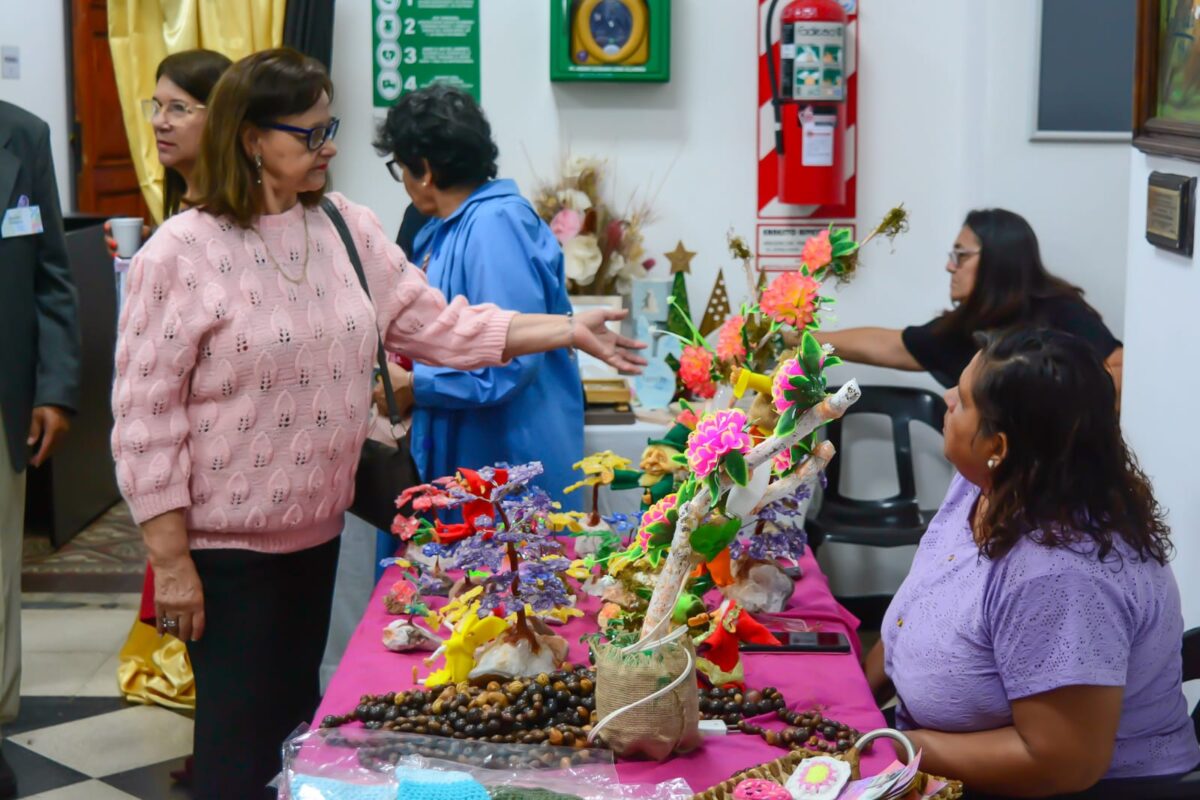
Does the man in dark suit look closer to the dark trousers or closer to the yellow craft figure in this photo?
the dark trousers

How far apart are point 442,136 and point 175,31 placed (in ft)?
5.70

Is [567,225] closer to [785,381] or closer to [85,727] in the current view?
[85,727]

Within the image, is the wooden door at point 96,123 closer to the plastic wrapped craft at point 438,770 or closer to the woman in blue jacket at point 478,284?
the woman in blue jacket at point 478,284

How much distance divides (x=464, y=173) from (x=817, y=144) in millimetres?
1383

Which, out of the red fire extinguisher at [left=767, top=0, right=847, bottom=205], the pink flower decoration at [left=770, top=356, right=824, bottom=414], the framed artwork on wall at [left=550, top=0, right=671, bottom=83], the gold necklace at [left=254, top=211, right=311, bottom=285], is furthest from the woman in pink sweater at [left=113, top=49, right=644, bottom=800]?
the red fire extinguisher at [left=767, top=0, right=847, bottom=205]

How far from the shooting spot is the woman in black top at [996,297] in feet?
12.6

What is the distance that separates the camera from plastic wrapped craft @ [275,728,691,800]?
65.6 inches

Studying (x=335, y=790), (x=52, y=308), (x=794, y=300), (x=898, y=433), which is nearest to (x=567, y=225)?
(x=898, y=433)

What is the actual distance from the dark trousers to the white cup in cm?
149

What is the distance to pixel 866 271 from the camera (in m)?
4.41

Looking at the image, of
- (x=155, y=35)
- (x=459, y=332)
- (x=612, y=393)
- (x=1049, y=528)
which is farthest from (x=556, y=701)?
(x=155, y=35)

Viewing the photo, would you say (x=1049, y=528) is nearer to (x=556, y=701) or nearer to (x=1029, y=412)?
(x=1029, y=412)

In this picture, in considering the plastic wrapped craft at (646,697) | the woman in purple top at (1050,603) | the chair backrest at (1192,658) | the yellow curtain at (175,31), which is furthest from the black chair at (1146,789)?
the yellow curtain at (175,31)

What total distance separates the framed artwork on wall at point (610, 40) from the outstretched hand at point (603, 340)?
1756 millimetres
